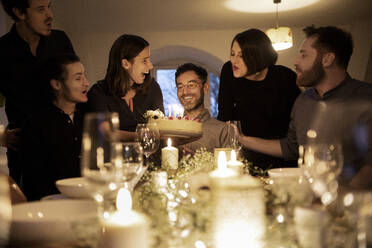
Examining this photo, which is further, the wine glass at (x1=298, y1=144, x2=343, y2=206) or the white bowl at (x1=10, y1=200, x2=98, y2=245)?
the wine glass at (x1=298, y1=144, x2=343, y2=206)

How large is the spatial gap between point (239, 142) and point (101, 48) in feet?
18.3

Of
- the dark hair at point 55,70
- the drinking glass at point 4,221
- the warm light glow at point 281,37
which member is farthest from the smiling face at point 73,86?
the warm light glow at point 281,37

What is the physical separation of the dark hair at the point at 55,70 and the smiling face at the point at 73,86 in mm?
27

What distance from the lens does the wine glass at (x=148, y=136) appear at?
167cm

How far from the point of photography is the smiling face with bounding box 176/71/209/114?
275cm

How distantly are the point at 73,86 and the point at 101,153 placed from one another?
5.30ft

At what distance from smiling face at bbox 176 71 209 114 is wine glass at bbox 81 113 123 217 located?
6.65 ft

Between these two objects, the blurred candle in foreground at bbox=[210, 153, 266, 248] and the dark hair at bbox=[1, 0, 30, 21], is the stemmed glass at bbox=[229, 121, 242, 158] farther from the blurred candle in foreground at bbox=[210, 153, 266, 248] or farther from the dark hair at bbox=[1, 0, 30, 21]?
the dark hair at bbox=[1, 0, 30, 21]

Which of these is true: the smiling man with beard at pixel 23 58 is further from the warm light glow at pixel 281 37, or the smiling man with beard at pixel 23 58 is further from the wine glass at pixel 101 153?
the warm light glow at pixel 281 37

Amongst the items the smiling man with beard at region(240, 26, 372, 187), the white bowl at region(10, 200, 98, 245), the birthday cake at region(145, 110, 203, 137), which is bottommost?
the white bowl at region(10, 200, 98, 245)

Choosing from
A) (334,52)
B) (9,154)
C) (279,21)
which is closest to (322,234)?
(334,52)

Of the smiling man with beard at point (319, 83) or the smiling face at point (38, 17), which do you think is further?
the smiling face at point (38, 17)

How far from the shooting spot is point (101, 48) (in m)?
6.80

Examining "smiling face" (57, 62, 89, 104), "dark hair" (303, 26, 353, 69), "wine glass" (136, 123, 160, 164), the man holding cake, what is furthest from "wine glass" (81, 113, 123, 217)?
the man holding cake
